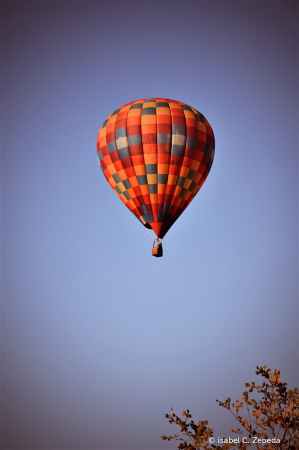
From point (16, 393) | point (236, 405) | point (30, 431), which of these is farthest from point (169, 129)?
point (16, 393)

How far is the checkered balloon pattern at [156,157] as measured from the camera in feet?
48.4

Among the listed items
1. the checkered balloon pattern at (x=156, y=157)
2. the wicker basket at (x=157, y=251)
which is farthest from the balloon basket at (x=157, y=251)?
the checkered balloon pattern at (x=156, y=157)

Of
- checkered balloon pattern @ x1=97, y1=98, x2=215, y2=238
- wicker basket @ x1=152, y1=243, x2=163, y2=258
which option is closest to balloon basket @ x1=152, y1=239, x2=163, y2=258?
wicker basket @ x1=152, y1=243, x2=163, y2=258

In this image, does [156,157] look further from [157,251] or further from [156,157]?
[157,251]

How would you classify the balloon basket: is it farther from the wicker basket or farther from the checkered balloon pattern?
the checkered balloon pattern

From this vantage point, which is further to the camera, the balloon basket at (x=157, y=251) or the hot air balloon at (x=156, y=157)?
the hot air balloon at (x=156, y=157)

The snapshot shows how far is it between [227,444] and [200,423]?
1.70ft

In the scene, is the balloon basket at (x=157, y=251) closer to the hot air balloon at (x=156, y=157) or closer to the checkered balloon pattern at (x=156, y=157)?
the hot air balloon at (x=156, y=157)

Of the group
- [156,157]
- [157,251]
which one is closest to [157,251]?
[157,251]

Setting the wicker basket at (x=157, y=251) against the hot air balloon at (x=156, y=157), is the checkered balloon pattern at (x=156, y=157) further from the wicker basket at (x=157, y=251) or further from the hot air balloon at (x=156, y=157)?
the wicker basket at (x=157, y=251)

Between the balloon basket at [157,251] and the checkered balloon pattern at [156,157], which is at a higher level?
the checkered balloon pattern at [156,157]

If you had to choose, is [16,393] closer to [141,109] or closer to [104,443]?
[104,443]

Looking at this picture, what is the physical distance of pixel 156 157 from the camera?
1471 centimetres

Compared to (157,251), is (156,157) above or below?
above
